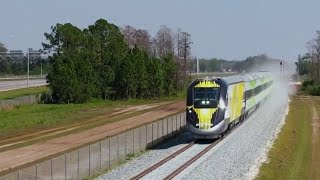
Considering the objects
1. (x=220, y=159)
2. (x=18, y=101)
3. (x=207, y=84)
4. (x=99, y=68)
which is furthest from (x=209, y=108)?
(x=99, y=68)

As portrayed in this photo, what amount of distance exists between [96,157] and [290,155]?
13.0 m

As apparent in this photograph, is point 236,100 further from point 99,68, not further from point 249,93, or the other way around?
point 99,68

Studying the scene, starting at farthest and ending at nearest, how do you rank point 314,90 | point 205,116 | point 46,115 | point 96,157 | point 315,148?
point 314,90 < point 46,115 < point 315,148 < point 205,116 < point 96,157

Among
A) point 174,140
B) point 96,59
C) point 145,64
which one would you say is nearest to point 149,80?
point 145,64

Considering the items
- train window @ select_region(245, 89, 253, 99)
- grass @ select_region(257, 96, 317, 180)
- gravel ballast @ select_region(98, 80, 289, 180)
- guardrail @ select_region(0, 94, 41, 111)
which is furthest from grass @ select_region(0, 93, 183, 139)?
grass @ select_region(257, 96, 317, 180)

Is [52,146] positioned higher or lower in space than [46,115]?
lower

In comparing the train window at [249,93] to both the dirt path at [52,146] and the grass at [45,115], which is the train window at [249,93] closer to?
the dirt path at [52,146]

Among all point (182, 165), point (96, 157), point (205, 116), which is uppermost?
point (205, 116)

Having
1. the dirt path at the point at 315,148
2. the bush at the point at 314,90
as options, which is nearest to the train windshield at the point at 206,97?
the dirt path at the point at 315,148

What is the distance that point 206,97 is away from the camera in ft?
116

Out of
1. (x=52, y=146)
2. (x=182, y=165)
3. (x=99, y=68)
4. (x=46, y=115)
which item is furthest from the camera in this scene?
(x=99, y=68)

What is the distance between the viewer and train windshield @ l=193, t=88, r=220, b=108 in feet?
115

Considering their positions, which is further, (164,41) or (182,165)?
(164,41)

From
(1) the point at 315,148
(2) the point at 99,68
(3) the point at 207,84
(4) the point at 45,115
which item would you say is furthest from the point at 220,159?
(2) the point at 99,68
